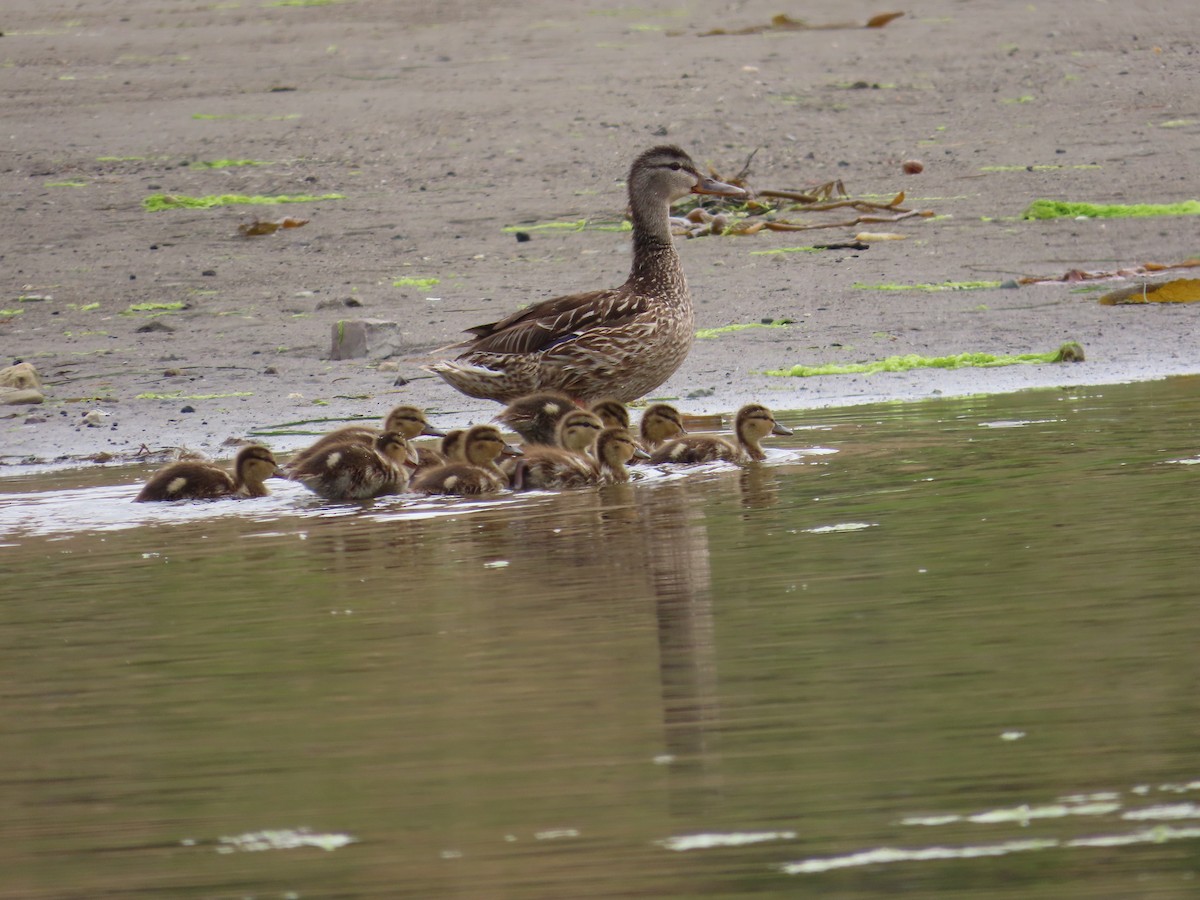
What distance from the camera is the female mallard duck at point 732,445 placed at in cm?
A: 812

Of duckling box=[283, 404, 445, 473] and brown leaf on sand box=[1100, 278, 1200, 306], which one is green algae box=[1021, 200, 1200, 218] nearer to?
brown leaf on sand box=[1100, 278, 1200, 306]

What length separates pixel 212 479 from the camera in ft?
24.6

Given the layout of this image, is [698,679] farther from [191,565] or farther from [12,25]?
[12,25]

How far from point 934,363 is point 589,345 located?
7.41 ft

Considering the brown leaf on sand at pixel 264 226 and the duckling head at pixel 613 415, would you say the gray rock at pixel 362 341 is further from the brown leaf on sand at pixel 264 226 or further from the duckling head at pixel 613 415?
the brown leaf on sand at pixel 264 226

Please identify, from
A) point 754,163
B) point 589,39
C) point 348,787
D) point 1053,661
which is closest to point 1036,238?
point 754,163

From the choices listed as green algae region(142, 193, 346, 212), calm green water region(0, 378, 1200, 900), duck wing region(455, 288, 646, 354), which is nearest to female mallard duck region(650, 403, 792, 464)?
duck wing region(455, 288, 646, 354)

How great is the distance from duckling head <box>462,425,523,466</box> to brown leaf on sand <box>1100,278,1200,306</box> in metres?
5.00

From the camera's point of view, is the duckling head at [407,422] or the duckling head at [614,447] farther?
the duckling head at [407,422]

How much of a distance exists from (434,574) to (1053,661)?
80.1 inches

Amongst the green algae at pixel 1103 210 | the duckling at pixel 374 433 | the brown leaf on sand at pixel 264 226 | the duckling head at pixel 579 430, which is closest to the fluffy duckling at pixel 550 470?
the duckling head at pixel 579 430

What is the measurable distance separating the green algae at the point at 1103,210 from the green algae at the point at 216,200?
493 cm

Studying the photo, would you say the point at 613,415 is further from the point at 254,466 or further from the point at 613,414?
Result: the point at 254,466

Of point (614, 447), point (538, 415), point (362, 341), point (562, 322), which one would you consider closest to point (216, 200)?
point (362, 341)
